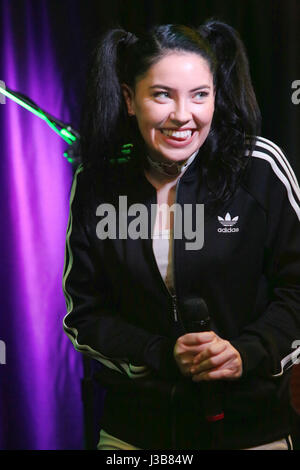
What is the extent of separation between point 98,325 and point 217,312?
0.89 feet

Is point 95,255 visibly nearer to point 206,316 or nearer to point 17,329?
point 206,316

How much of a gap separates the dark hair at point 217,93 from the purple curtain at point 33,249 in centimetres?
56

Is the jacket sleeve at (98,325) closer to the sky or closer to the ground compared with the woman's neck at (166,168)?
closer to the ground

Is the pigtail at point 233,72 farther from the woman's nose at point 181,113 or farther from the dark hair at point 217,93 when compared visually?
the woman's nose at point 181,113

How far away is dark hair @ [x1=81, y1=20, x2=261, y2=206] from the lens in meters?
1.29

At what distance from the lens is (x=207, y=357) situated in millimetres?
1186

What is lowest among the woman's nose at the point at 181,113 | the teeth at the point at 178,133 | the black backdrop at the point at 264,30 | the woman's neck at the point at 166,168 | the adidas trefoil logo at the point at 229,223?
the adidas trefoil logo at the point at 229,223

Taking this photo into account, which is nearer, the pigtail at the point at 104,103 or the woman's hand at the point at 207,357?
the woman's hand at the point at 207,357

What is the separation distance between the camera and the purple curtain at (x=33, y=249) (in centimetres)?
186

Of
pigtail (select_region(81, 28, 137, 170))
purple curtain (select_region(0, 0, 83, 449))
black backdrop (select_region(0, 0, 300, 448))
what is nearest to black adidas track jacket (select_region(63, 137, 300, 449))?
pigtail (select_region(81, 28, 137, 170))

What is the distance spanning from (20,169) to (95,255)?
0.66m

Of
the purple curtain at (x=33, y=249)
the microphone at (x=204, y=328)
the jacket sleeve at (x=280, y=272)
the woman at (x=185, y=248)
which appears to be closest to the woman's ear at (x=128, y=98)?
the woman at (x=185, y=248)

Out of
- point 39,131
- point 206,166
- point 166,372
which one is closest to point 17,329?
point 39,131

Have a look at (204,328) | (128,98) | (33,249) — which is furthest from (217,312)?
(33,249)
